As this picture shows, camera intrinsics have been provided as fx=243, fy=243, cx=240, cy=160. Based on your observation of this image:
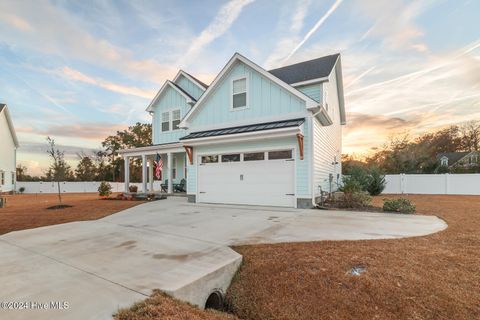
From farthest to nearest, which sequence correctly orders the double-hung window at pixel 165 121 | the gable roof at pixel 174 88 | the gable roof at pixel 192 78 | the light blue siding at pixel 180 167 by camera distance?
the light blue siding at pixel 180 167 < the double-hung window at pixel 165 121 < the gable roof at pixel 192 78 < the gable roof at pixel 174 88

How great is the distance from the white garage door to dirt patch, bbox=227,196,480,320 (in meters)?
5.29

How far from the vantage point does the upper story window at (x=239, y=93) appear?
11445 mm

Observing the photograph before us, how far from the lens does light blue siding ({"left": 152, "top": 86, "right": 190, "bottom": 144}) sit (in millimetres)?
16458

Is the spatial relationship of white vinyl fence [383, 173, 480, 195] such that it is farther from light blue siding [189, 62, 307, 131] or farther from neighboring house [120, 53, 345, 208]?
light blue siding [189, 62, 307, 131]

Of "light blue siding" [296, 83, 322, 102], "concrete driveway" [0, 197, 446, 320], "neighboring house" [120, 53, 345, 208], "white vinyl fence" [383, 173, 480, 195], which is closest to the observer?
"concrete driveway" [0, 197, 446, 320]

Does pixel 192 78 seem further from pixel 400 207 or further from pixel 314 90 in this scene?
pixel 400 207

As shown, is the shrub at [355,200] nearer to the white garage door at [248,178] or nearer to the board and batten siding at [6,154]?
the white garage door at [248,178]

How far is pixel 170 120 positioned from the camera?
17109mm

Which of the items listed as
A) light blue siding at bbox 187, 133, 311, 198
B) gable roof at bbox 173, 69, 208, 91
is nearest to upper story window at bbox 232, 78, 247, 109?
light blue siding at bbox 187, 133, 311, 198

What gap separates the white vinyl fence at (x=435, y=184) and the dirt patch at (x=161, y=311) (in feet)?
73.8

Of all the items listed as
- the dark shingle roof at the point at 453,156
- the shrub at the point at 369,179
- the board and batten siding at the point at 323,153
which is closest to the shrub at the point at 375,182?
the shrub at the point at 369,179

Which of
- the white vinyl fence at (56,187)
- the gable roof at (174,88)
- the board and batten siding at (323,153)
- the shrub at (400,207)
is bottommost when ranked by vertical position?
the white vinyl fence at (56,187)

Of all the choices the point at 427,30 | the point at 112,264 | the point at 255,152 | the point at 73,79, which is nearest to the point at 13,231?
the point at 112,264

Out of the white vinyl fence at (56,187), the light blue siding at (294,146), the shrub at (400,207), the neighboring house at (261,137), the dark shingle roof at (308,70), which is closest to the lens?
the shrub at (400,207)
